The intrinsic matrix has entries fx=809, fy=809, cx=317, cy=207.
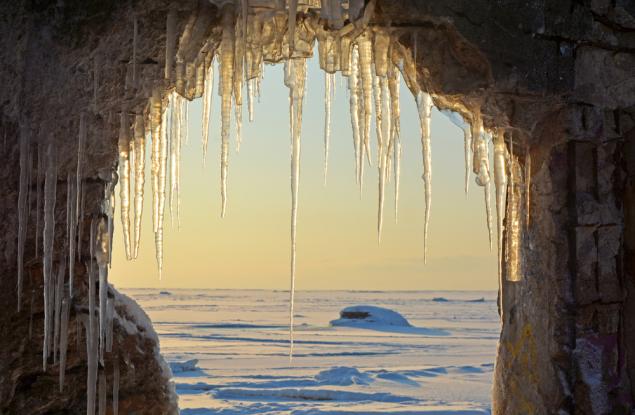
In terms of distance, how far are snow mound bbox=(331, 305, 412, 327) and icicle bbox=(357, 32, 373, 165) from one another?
57.5 ft

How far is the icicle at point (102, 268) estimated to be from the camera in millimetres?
3971

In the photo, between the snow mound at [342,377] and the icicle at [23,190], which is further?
the snow mound at [342,377]

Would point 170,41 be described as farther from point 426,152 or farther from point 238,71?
point 426,152

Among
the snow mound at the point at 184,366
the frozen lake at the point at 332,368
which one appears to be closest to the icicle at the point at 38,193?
the frozen lake at the point at 332,368

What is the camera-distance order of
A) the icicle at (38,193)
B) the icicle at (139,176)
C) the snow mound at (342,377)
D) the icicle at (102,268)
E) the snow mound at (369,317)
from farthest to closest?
the snow mound at (369,317) → the snow mound at (342,377) → the icicle at (139,176) → the icicle at (102,268) → the icicle at (38,193)

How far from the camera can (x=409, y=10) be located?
12.1ft

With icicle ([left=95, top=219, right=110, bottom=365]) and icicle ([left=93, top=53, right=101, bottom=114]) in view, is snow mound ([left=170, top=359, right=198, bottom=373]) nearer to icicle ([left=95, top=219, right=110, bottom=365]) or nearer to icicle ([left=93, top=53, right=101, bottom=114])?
icicle ([left=95, top=219, right=110, bottom=365])

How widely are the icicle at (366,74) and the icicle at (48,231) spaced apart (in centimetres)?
152

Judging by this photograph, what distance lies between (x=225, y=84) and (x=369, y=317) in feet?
61.6

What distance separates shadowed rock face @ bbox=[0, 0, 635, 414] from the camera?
3709 mm

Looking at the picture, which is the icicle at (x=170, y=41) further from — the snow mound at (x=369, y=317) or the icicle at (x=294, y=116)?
the snow mound at (x=369, y=317)

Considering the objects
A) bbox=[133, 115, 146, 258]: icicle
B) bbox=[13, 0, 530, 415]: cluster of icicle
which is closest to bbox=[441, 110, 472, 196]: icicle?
bbox=[13, 0, 530, 415]: cluster of icicle

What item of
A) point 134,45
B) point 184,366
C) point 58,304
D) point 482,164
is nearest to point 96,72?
point 134,45

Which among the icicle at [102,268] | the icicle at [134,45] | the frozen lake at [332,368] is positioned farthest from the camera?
the frozen lake at [332,368]
